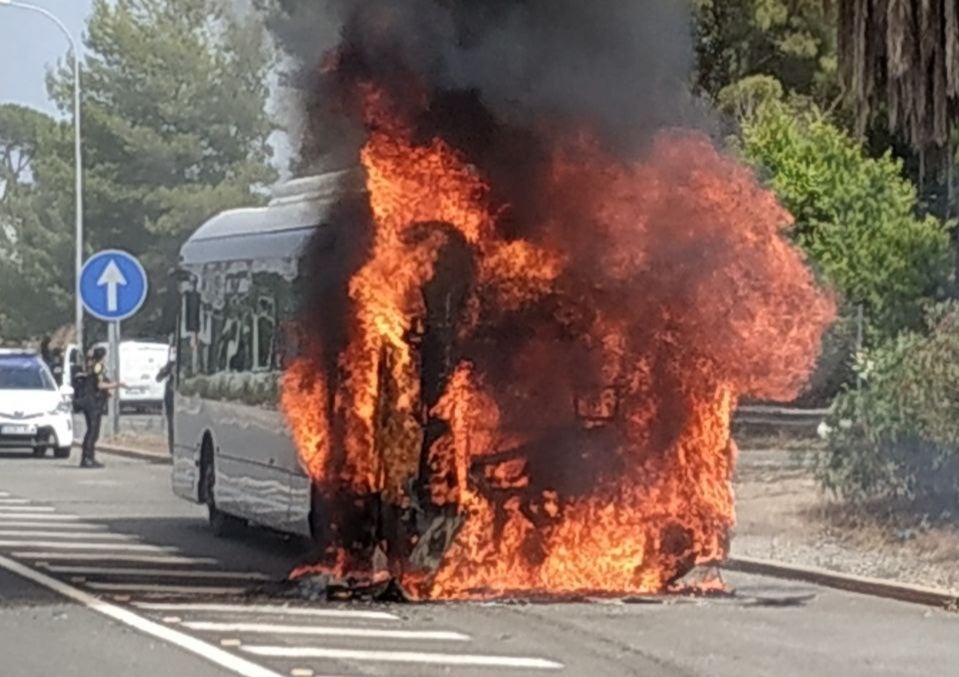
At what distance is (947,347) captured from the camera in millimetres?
17688

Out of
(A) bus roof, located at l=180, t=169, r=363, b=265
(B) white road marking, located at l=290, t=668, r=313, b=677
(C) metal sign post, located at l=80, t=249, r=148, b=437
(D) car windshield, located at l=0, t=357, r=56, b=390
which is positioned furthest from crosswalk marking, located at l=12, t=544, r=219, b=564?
(D) car windshield, located at l=0, t=357, r=56, b=390

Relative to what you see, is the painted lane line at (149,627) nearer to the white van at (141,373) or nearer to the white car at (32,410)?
the white car at (32,410)

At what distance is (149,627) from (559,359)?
3.09 meters

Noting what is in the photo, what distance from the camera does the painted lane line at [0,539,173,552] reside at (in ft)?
59.5

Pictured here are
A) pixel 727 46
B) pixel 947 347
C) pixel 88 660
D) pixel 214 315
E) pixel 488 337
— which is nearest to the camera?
pixel 88 660

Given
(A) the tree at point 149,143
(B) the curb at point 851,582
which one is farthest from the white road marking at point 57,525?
(A) the tree at point 149,143

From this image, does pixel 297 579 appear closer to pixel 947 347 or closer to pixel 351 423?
pixel 351 423

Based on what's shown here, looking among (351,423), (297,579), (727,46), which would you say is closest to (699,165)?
(351,423)

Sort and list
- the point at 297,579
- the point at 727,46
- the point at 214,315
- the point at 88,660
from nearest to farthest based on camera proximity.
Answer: the point at 88,660 < the point at 297,579 < the point at 214,315 < the point at 727,46

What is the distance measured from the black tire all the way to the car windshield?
13.4 meters

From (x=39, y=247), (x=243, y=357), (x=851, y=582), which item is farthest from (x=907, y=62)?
(x=39, y=247)

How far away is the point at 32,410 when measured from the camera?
31.8 m

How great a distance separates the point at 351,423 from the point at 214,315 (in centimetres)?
505

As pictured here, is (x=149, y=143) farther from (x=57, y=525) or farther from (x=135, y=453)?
(x=57, y=525)
